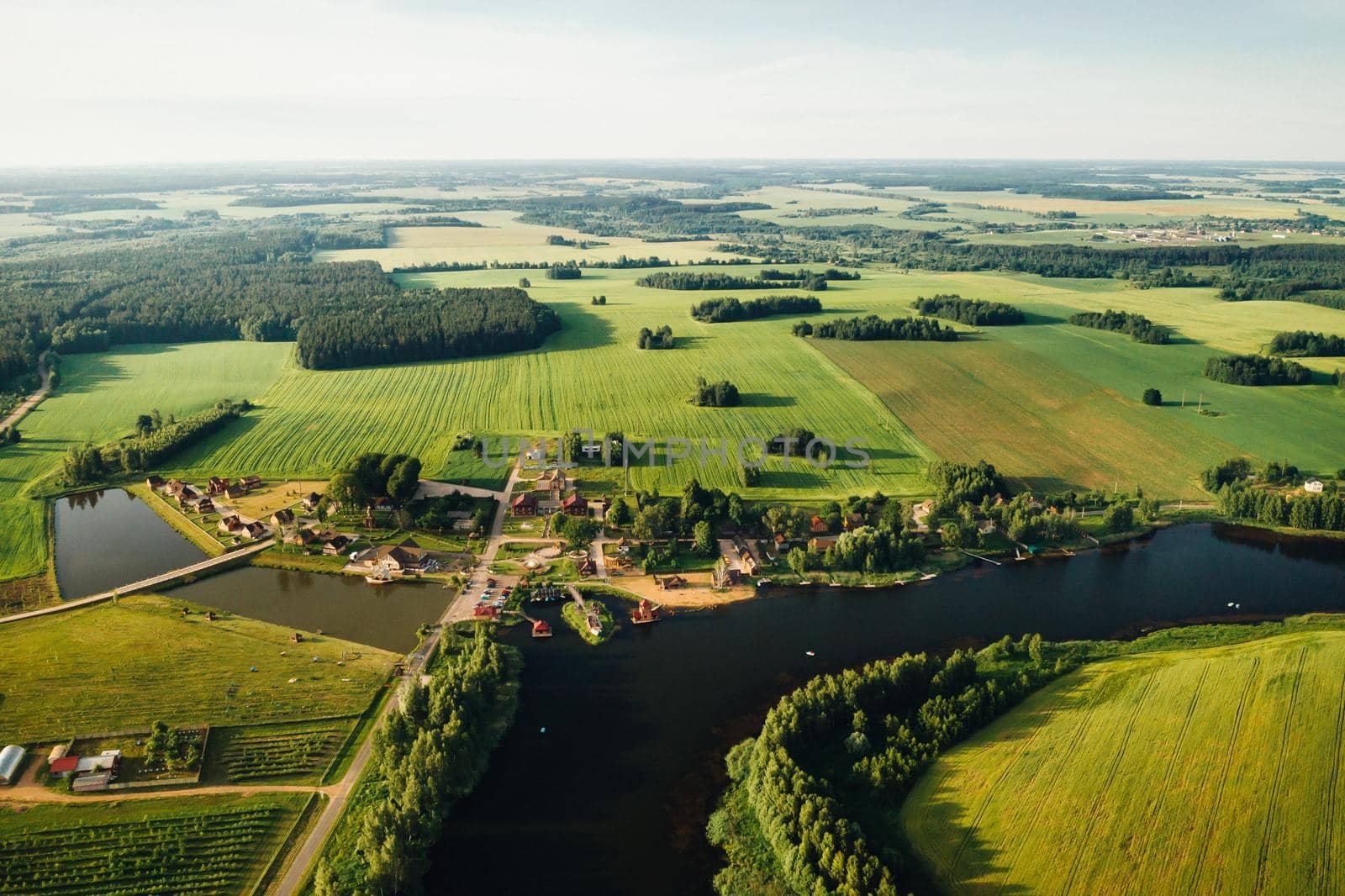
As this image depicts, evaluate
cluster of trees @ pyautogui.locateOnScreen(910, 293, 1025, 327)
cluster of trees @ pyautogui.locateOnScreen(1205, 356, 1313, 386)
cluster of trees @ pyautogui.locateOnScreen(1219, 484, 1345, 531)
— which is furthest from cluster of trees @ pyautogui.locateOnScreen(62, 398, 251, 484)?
cluster of trees @ pyautogui.locateOnScreen(1205, 356, 1313, 386)

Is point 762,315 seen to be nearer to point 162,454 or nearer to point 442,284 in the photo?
point 442,284

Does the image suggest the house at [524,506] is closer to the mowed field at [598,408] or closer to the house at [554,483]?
the house at [554,483]

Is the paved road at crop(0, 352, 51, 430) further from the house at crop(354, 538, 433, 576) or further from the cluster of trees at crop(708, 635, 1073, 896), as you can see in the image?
the cluster of trees at crop(708, 635, 1073, 896)

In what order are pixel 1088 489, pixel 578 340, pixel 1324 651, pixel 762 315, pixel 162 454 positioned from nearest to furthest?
pixel 1324 651 → pixel 1088 489 → pixel 162 454 → pixel 578 340 → pixel 762 315

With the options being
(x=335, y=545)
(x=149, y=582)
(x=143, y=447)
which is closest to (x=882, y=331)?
(x=335, y=545)

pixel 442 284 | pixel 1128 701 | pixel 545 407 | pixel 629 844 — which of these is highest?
pixel 442 284

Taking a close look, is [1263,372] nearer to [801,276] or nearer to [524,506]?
[801,276]

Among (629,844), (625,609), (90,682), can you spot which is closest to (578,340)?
(625,609)
